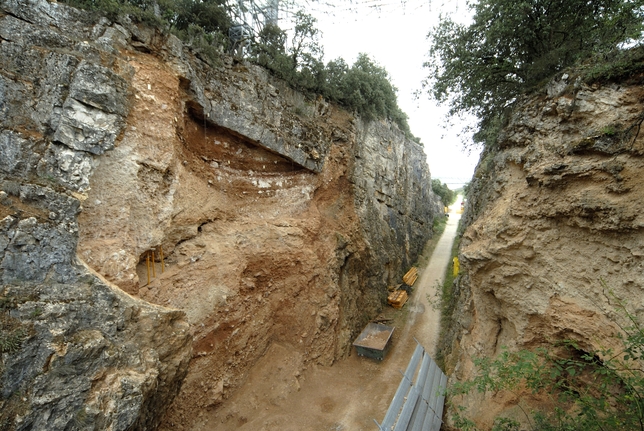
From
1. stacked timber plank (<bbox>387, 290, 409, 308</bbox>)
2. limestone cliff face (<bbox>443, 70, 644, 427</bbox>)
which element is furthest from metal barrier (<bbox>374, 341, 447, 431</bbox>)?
stacked timber plank (<bbox>387, 290, 409, 308</bbox>)

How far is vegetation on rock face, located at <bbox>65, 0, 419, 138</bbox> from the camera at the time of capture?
28.6ft

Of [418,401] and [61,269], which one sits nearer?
[61,269]

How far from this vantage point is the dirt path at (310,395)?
8.27 metres

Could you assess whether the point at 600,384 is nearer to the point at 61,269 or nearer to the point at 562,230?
the point at 562,230

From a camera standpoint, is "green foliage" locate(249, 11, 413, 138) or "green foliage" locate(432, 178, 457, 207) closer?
"green foliage" locate(249, 11, 413, 138)

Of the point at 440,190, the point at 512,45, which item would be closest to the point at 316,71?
the point at 512,45

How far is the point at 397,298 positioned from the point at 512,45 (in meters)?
11.4

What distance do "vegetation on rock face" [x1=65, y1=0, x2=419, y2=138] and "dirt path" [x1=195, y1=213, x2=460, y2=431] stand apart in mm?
9976

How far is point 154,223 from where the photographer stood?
7.30 metres

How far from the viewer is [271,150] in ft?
34.6

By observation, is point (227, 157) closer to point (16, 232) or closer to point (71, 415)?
→ point (16, 232)

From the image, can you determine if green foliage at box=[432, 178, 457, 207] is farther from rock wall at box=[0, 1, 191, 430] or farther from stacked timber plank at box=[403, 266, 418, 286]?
rock wall at box=[0, 1, 191, 430]

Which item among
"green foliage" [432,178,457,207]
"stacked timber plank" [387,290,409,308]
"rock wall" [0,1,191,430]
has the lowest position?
"stacked timber plank" [387,290,409,308]

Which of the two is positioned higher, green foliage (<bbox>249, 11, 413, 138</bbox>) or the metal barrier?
green foliage (<bbox>249, 11, 413, 138</bbox>)
